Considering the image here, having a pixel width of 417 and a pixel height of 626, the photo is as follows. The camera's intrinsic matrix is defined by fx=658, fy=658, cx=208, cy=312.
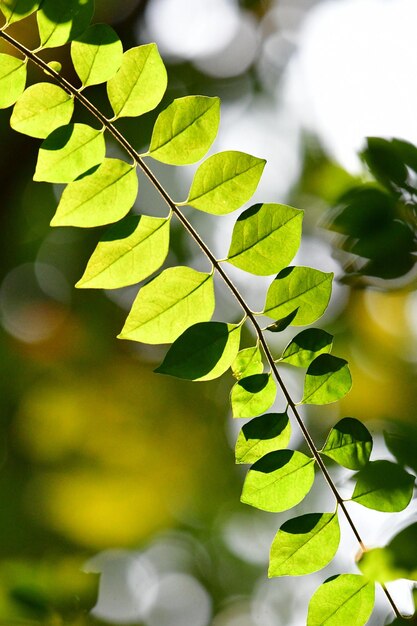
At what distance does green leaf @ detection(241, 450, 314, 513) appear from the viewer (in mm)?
749

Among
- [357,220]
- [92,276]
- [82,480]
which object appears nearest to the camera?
[92,276]

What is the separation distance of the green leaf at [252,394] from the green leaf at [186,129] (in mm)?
271

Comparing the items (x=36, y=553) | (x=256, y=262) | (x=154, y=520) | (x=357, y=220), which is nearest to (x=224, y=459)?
(x=154, y=520)

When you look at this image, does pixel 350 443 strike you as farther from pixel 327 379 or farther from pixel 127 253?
pixel 127 253

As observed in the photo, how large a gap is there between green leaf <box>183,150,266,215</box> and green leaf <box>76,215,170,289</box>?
56 millimetres

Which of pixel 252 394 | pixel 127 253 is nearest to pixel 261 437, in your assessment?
pixel 252 394

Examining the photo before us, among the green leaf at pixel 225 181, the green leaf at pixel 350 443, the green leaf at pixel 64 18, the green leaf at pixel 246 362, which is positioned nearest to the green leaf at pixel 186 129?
the green leaf at pixel 225 181

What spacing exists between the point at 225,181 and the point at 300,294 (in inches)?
6.3

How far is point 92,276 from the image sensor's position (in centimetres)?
76

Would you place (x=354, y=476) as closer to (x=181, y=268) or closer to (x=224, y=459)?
(x=181, y=268)

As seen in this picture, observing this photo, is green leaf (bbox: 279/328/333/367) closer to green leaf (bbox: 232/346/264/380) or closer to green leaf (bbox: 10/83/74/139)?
green leaf (bbox: 232/346/264/380)

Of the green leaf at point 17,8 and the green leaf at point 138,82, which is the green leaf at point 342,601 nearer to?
the green leaf at point 138,82

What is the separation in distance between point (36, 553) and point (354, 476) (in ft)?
6.19

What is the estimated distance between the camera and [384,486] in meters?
0.77
